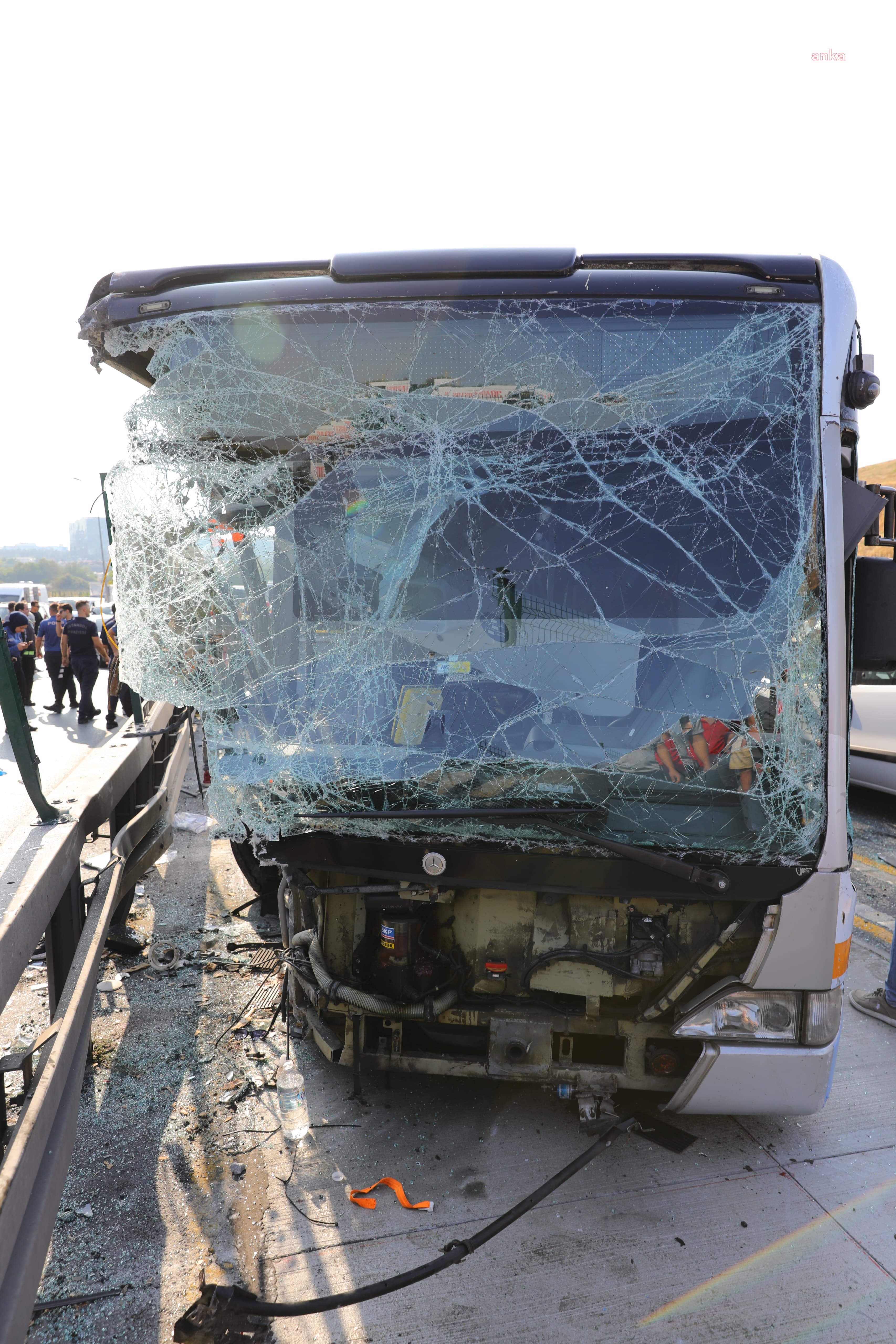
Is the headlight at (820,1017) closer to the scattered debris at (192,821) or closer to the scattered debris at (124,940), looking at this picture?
the scattered debris at (124,940)

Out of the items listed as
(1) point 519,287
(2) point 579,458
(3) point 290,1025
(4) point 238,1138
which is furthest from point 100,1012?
(1) point 519,287

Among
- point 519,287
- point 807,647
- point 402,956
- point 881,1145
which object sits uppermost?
point 519,287

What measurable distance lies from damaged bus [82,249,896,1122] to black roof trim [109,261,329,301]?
1cm

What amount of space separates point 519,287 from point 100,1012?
3925mm

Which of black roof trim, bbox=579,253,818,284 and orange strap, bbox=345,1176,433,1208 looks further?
orange strap, bbox=345,1176,433,1208

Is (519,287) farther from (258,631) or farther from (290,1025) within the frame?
(290,1025)

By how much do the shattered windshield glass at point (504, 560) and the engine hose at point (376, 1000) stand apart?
0.70 m

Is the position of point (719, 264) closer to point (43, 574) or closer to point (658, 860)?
point (658, 860)

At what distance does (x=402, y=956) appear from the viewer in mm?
2799

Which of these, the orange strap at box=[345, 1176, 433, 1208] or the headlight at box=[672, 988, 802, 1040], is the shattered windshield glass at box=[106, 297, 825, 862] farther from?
the orange strap at box=[345, 1176, 433, 1208]

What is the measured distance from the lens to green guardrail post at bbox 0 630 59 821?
253 cm

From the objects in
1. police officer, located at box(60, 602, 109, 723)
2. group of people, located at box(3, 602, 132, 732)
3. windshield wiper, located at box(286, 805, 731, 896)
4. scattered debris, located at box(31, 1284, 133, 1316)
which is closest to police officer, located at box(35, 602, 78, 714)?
group of people, located at box(3, 602, 132, 732)

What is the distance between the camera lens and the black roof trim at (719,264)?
2422 millimetres

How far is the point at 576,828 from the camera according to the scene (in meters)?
2.38
